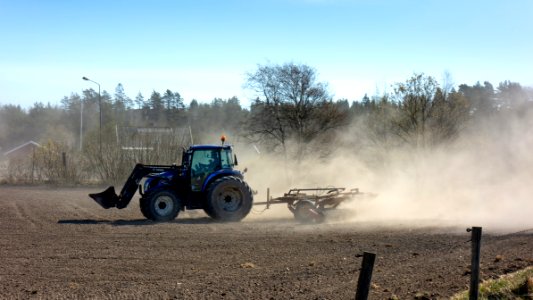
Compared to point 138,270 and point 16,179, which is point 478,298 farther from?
point 16,179

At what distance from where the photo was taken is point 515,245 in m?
12.5

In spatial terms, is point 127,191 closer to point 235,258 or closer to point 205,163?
point 205,163

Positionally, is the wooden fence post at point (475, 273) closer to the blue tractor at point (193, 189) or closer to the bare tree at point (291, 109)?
the blue tractor at point (193, 189)

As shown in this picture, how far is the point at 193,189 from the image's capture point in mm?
17078

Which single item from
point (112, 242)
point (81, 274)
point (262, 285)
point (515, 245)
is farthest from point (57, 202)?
point (515, 245)

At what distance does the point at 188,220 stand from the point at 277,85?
66.1ft

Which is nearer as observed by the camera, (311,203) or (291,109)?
(311,203)

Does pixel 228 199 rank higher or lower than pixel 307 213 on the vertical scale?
higher

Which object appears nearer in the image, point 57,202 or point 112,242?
point 112,242

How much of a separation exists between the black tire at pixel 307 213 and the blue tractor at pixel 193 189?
161 centimetres

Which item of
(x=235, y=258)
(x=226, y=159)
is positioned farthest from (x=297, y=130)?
(x=235, y=258)

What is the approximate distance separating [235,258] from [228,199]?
6.35 meters

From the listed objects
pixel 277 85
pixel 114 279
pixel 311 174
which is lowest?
pixel 114 279

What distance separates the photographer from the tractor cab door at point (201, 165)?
17078 millimetres
